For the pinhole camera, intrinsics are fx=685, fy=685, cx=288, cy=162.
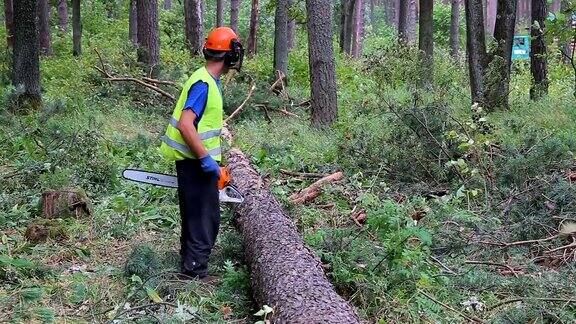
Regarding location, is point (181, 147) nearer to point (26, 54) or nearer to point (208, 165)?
point (208, 165)

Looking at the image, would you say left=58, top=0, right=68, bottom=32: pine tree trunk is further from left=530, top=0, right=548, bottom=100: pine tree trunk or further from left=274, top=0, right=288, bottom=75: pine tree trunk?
left=530, top=0, right=548, bottom=100: pine tree trunk

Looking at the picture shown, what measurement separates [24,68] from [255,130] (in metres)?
3.99

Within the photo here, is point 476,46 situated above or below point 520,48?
below

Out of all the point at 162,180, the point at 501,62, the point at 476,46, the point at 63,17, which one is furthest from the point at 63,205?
the point at 63,17

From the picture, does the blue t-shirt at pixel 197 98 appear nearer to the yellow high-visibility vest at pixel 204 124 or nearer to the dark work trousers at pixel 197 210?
the yellow high-visibility vest at pixel 204 124

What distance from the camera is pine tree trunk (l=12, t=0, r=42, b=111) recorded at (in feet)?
36.8

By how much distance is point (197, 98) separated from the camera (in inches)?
196

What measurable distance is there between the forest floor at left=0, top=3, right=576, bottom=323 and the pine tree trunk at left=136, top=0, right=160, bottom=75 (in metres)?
3.34

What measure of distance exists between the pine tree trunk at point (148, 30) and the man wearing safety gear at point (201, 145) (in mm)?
10342

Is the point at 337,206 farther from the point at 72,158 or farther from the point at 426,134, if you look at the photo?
the point at 72,158

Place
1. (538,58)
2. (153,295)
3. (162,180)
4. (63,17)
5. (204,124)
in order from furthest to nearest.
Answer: (63,17) < (538,58) < (162,180) < (204,124) < (153,295)

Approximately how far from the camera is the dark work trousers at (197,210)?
523 centimetres

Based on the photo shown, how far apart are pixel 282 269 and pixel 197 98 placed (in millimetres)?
1381

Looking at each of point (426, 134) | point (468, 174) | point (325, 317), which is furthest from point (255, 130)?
point (325, 317)
